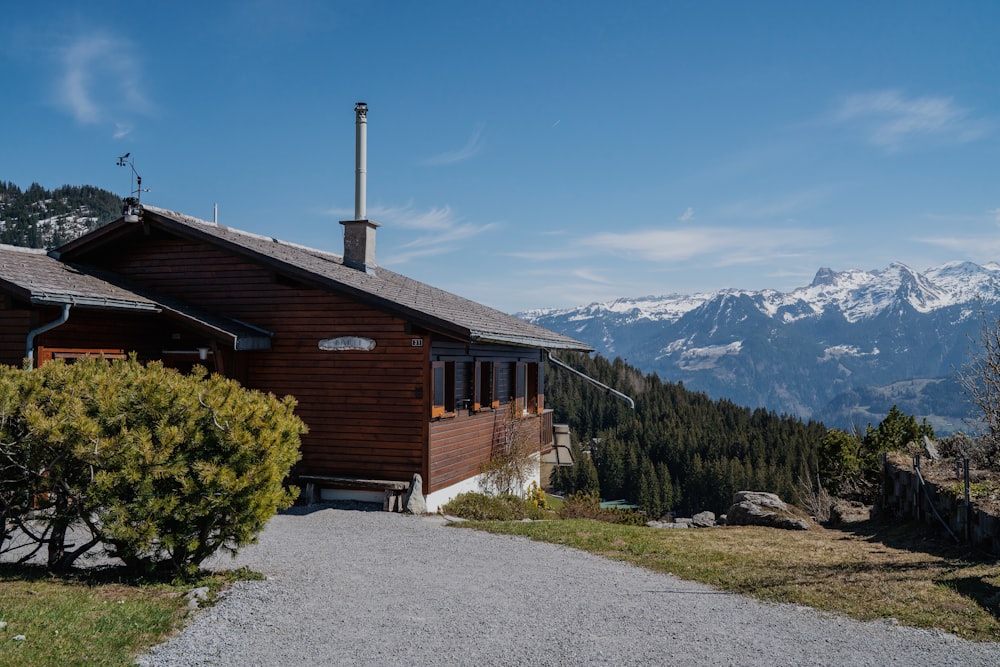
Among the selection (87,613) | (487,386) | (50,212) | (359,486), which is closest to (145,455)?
(87,613)

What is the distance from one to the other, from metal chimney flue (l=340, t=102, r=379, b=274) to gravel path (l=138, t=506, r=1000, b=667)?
10.2 metres

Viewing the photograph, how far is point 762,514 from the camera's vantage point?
16.2 metres

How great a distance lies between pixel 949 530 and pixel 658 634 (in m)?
6.99

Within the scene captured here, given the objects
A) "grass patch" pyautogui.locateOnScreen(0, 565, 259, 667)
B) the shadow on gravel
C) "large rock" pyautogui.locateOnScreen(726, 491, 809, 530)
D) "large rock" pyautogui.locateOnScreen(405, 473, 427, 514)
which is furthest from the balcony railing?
"grass patch" pyautogui.locateOnScreen(0, 565, 259, 667)

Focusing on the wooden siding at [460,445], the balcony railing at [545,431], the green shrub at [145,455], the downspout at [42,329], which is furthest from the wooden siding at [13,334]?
the balcony railing at [545,431]

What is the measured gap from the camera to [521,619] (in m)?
7.63

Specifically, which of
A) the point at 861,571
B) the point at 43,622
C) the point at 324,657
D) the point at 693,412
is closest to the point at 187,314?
the point at 43,622

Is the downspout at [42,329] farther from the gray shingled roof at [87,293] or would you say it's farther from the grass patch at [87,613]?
the grass patch at [87,613]

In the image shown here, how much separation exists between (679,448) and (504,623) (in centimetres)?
8997

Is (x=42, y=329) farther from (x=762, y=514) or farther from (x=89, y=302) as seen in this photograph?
(x=762, y=514)

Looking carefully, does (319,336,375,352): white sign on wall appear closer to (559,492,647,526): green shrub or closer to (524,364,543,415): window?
(559,492,647,526): green shrub

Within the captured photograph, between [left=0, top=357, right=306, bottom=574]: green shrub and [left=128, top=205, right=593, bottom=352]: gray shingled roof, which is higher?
[left=128, top=205, right=593, bottom=352]: gray shingled roof

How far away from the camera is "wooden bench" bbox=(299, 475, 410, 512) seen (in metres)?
14.2

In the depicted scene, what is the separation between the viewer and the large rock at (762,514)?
15492mm
